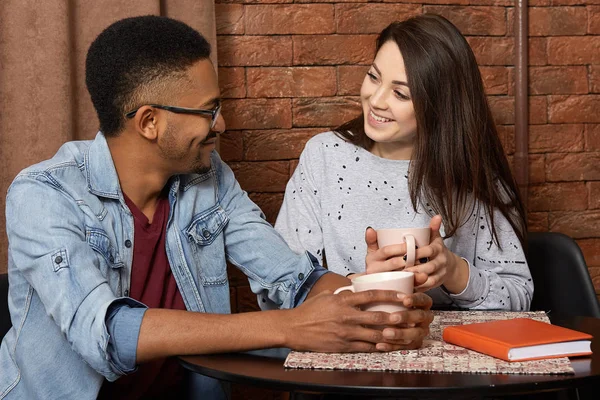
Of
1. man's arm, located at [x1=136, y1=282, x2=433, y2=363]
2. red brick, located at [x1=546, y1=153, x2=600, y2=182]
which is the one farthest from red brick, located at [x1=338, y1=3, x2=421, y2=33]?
man's arm, located at [x1=136, y1=282, x2=433, y2=363]

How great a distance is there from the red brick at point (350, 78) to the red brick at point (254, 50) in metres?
0.17

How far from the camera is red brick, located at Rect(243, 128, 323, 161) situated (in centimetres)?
244

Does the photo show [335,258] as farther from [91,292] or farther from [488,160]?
[91,292]

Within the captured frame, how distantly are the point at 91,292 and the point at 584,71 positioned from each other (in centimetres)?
185

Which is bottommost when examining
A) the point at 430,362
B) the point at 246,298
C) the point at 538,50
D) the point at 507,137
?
the point at 246,298

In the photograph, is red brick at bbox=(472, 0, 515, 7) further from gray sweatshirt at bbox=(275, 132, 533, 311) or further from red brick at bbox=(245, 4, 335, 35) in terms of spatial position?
gray sweatshirt at bbox=(275, 132, 533, 311)

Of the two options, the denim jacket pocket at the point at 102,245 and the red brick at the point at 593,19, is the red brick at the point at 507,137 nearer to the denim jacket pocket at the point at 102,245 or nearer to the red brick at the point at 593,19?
the red brick at the point at 593,19

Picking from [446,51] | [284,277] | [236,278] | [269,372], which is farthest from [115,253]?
[446,51]

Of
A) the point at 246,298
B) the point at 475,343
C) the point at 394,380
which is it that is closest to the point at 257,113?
the point at 246,298

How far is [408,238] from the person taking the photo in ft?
5.06

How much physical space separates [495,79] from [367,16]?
0.47 m

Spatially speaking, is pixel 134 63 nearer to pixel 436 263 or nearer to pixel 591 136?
pixel 436 263

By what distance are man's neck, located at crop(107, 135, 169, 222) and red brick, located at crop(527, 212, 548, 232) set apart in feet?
4.47

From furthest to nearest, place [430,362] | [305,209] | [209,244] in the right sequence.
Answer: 1. [305,209]
2. [209,244]
3. [430,362]
